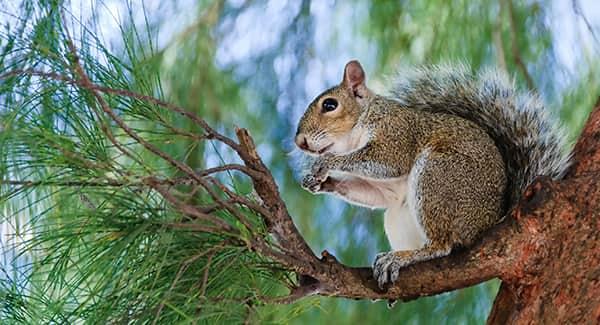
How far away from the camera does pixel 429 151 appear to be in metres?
1.44

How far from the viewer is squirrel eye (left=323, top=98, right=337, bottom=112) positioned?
1.53m

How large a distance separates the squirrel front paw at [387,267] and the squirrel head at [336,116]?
10.1 inches

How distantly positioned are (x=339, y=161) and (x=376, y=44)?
41cm

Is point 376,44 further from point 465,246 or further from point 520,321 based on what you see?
point 520,321

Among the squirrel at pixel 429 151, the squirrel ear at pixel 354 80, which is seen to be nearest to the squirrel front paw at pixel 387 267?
the squirrel at pixel 429 151

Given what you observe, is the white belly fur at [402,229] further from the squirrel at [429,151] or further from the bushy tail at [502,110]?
the bushy tail at [502,110]

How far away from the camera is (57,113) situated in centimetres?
105

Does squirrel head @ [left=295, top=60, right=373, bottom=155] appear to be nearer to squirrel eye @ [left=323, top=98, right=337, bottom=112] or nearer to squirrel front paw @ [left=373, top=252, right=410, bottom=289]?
squirrel eye @ [left=323, top=98, right=337, bottom=112]

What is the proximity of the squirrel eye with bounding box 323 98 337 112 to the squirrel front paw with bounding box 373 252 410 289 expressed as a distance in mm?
313

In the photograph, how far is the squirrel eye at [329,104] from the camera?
5.03 feet

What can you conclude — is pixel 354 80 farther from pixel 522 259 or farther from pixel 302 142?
pixel 522 259

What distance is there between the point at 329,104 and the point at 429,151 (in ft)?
0.59

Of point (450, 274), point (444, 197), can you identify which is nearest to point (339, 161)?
point (444, 197)

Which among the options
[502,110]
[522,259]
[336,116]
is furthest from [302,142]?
[522,259]
